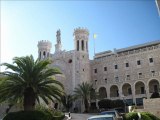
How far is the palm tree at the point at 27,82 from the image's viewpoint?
21672 mm

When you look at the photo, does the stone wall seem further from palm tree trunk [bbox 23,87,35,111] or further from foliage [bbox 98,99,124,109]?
foliage [bbox 98,99,124,109]

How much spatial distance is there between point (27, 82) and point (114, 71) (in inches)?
1463

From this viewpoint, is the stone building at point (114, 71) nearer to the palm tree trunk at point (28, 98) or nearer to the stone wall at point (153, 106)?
the stone wall at point (153, 106)

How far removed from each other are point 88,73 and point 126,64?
915 centimetres

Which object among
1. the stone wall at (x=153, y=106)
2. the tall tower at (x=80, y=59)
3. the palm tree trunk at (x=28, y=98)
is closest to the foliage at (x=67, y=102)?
the tall tower at (x=80, y=59)

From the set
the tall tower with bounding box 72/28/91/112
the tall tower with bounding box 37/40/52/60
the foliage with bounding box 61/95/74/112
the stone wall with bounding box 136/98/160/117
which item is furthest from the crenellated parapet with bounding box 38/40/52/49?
the stone wall with bounding box 136/98/160/117

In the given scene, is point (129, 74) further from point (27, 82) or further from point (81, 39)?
point (27, 82)

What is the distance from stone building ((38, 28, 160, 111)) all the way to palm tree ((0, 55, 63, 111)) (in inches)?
1270

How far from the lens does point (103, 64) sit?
59219mm

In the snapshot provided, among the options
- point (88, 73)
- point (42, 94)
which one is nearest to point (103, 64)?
point (88, 73)

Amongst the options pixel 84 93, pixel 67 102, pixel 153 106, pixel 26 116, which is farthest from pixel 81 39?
pixel 26 116

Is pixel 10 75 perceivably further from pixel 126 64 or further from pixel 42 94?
pixel 126 64

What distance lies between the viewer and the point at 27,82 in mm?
21859

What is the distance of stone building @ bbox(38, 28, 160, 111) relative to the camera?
52406 millimetres
